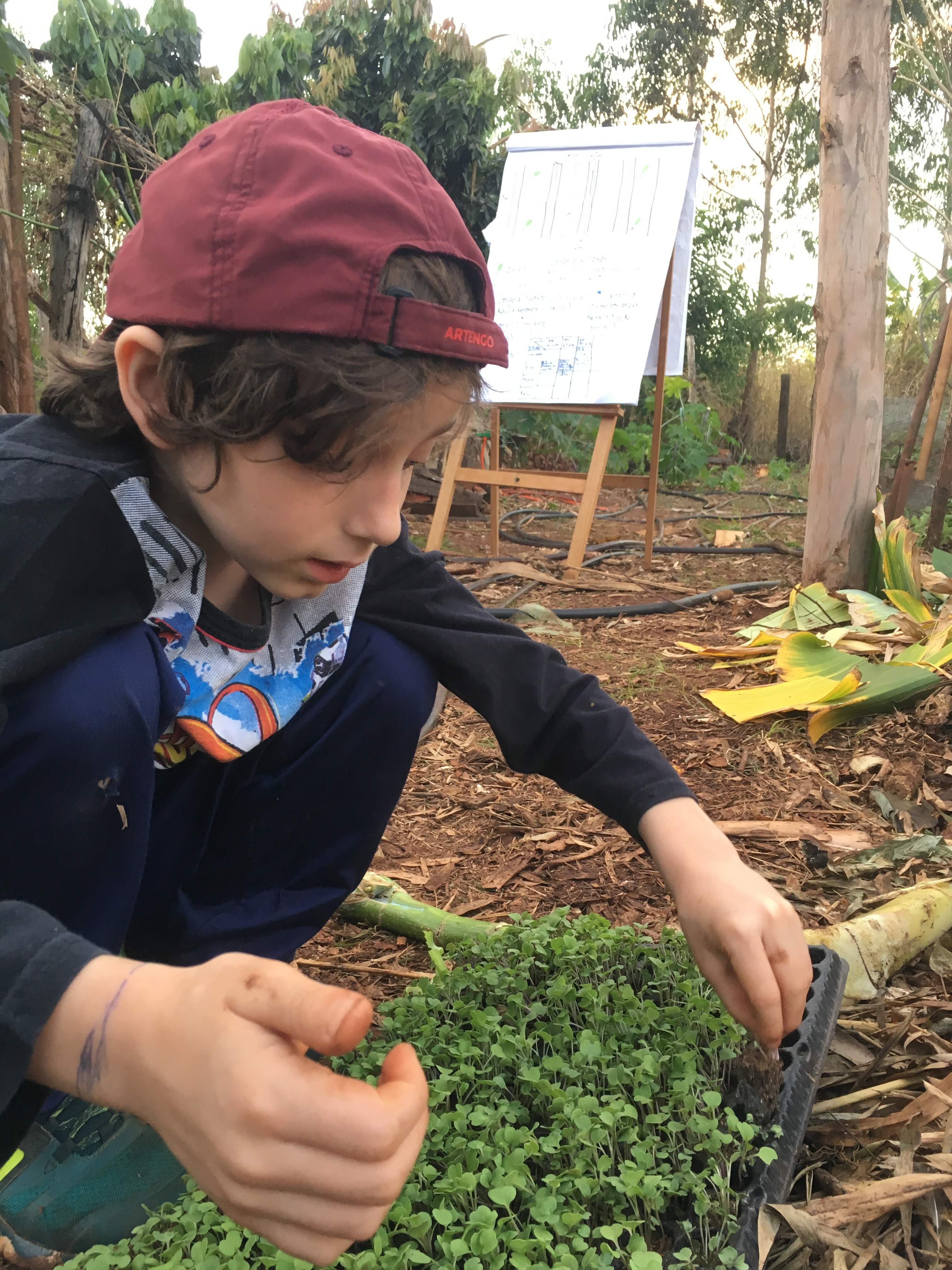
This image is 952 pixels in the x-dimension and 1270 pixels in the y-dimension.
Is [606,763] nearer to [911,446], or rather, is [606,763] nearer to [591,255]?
[911,446]

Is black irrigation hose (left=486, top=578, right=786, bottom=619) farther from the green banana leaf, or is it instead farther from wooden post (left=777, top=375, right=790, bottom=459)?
wooden post (left=777, top=375, right=790, bottom=459)

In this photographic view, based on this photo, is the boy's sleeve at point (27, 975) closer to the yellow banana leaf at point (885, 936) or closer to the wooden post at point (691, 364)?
the yellow banana leaf at point (885, 936)

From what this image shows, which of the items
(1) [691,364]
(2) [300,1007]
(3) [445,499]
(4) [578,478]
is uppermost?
(1) [691,364]

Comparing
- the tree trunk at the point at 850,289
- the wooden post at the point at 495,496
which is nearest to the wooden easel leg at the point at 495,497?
the wooden post at the point at 495,496

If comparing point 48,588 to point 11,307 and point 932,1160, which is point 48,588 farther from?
point 11,307

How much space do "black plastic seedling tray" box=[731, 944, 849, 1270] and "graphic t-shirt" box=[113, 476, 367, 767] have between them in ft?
2.83

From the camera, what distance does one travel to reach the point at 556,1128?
1.15m

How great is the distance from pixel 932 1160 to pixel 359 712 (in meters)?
0.96

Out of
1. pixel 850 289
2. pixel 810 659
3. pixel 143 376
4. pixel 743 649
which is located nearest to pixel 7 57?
pixel 143 376

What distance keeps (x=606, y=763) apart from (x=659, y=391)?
14.1 feet

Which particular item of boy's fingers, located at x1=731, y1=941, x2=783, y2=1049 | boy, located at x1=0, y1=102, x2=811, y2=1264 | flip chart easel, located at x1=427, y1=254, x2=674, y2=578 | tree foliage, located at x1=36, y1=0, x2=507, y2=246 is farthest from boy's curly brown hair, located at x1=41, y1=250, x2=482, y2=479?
tree foliage, located at x1=36, y1=0, x2=507, y2=246

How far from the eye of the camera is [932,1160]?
1.14 m

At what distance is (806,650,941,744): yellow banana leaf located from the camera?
2736 mm

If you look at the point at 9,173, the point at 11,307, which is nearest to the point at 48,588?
the point at 11,307
